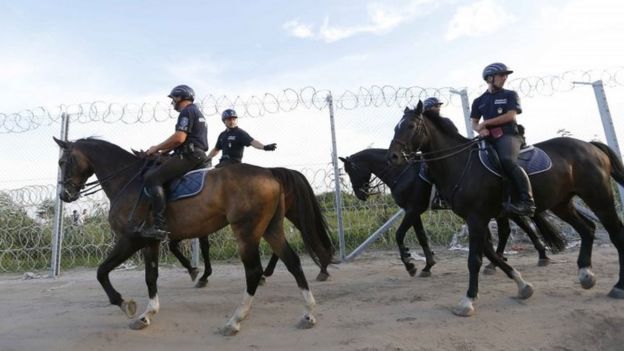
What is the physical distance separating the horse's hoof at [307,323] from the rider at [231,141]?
11.5 ft

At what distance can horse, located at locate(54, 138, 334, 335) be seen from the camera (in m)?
5.24

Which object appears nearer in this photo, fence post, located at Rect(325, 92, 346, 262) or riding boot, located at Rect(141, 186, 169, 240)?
riding boot, located at Rect(141, 186, 169, 240)

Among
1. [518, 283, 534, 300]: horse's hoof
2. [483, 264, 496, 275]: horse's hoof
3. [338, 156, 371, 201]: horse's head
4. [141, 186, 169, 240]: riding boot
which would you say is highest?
[338, 156, 371, 201]: horse's head

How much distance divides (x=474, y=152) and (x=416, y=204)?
201 centimetres

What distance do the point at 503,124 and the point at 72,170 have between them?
18.2 feet

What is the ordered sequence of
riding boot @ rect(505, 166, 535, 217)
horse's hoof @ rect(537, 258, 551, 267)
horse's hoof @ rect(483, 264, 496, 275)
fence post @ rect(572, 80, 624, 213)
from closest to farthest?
riding boot @ rect(505, 166, 535, 217), horse's hoof @ rect(483, 264, 496, 275), horse's hoof @ rect(537, 258, 551, 267), fence post @ rect(572, 80, 624, 213)

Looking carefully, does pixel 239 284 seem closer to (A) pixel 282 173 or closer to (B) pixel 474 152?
(A) pixel 282 173

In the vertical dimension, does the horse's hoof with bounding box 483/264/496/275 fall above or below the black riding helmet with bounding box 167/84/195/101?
below

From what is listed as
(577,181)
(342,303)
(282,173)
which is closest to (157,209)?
(282,173)

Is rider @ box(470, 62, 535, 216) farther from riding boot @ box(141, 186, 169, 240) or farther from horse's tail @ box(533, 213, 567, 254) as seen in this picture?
riding boot @ box(141, 186, 169, 240)

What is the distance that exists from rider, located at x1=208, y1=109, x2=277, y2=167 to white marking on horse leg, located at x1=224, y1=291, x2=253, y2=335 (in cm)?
317

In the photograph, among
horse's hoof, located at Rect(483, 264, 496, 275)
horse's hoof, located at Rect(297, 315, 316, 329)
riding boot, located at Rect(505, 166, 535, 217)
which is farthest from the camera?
horse's hoof, located at Rect(483, 264, 496, 275)

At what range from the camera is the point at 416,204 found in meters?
7.59

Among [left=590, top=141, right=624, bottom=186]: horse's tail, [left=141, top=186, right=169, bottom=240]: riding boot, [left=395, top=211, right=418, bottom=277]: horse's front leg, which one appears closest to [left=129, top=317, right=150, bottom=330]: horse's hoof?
[left=141, top=186, right=169, bottom=240]: riding boot
